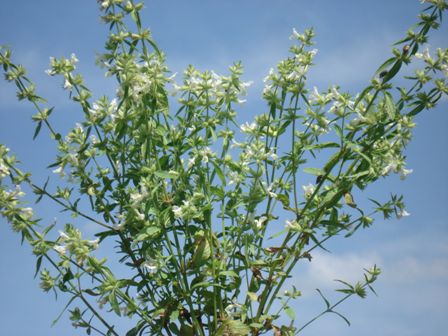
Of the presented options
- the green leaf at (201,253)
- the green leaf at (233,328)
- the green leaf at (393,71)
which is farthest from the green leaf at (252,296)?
the green leaf at (393,71)

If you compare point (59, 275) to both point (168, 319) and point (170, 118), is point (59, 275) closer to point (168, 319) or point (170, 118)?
point (168, 319)

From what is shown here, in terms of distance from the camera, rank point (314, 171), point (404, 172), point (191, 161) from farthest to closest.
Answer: point (314, 171) < point (191, 161) < point (404, 172)

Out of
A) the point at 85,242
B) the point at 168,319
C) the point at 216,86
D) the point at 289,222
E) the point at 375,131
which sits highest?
the point at 216,86

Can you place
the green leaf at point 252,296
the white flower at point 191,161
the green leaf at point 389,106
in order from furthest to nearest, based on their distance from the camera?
the green leaf at point 252,296
the white flower at point 191,161
the green leaf at point 389,106

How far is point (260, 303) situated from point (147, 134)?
974 millimetres

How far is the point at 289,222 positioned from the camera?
9.50 feet

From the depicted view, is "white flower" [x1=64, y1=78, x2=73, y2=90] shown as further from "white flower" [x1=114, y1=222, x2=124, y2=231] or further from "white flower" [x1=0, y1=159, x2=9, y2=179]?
"white flower" [x1=114, y1=222, x2=124, y2=231]

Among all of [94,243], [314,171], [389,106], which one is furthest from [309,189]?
[94,243]

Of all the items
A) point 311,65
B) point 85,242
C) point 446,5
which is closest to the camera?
point 446,5

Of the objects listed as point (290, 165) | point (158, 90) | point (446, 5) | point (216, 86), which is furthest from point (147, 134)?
point (446, 5)

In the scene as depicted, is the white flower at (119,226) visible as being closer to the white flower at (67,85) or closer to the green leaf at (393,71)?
the white flower at (67,85)

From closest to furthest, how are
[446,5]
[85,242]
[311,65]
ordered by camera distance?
[446,5], [85,242], [311,65]

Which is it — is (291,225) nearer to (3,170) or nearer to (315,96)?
(315,96)

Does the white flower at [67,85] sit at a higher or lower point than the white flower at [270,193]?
higher
